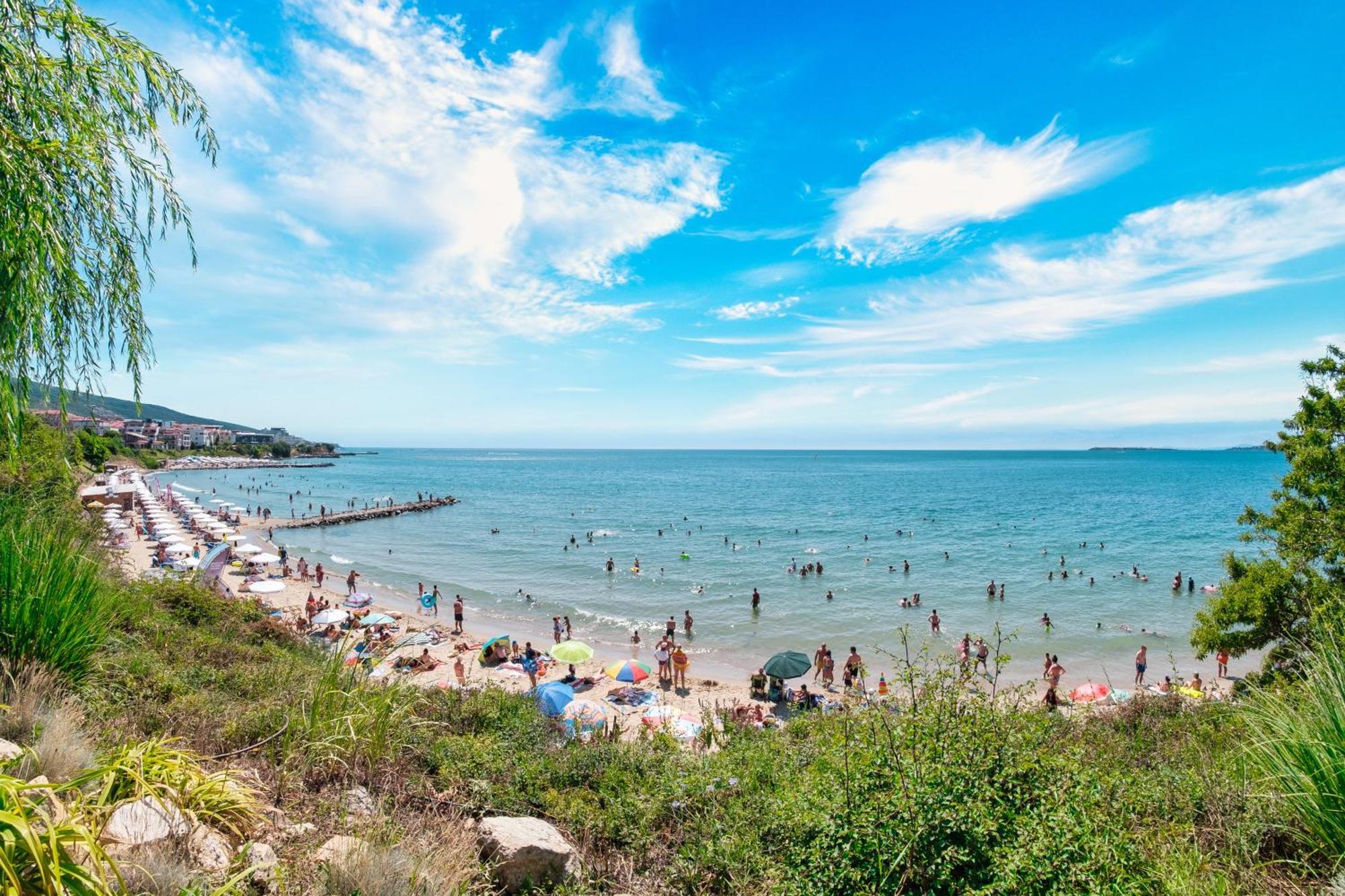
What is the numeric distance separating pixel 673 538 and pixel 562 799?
46.4 meters

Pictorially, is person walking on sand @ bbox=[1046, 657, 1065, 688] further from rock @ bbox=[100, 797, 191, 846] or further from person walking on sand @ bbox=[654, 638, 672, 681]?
rock @ bbox=[100, 797, 191, 846]

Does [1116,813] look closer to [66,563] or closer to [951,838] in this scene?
[951,838]

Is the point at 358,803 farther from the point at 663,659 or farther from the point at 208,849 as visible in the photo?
the point at 663,659

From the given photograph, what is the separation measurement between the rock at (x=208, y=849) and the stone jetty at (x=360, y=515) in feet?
198

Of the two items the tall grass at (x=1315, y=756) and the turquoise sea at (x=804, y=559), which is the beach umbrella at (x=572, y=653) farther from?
the tall grass at (x=1315, y=756)

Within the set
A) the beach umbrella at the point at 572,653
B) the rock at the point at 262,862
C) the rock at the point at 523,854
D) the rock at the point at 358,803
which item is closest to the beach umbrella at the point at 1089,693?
the beach umbrella at the point at 572,653

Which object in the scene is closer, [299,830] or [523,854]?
[299,830]

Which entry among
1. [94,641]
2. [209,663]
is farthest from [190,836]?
[209,663]

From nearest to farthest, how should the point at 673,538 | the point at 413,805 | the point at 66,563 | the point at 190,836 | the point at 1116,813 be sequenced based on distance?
the point at 190,836, the point at 1116,813, the point at 413,805, the point at 66,563, the point at 673,538

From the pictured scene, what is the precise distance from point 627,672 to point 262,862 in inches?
666

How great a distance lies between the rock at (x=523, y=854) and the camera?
4.65m

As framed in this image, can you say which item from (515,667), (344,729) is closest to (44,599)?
(344,729)

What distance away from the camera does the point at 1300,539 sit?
13336 millimetres

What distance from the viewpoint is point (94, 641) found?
5891mm
